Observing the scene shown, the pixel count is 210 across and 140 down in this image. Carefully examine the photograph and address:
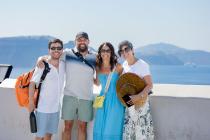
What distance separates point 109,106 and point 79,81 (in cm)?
44

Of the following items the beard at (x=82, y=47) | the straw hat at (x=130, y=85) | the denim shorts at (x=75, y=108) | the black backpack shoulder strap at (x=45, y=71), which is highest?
the beard at (x=82, y=47)

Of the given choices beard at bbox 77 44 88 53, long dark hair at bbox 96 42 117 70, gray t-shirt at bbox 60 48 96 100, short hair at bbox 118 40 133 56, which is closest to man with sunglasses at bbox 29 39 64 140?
gray t-shirt at bbox 60 48 96 100

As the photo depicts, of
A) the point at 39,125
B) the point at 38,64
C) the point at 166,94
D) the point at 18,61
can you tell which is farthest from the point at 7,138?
the point at 18,61

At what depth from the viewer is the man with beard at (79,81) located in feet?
14.4

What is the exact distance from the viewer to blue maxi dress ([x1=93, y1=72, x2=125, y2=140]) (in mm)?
4285

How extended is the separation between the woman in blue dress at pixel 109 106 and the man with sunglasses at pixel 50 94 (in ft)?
1.47

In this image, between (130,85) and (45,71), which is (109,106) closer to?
(130,85)

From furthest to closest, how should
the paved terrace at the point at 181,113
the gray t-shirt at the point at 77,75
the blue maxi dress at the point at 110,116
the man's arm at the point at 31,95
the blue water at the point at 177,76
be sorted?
the blue water at the point at 177,76, the paved terrace at the point at 181,113, the gray t-shirt at the point at 77,75, the blue maxi dress at the point at 110,116, the man's arm at the point at 31,95

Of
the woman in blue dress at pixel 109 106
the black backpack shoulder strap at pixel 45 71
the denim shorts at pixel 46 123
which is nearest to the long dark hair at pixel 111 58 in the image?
the woman in blue dress at pixel 109 106

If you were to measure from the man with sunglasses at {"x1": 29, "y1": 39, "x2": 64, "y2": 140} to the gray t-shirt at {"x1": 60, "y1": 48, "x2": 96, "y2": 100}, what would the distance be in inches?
4.5

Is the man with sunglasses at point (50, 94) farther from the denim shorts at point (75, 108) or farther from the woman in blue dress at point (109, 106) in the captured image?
the woman in blue dress at point (109, 106)

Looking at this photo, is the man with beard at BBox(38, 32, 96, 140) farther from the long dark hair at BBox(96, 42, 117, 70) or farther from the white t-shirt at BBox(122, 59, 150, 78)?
the white t-shirt at BBox(122, 59, 150, 78)

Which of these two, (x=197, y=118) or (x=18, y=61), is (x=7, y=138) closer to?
(x=197, y=118)

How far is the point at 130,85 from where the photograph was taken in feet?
13.9
